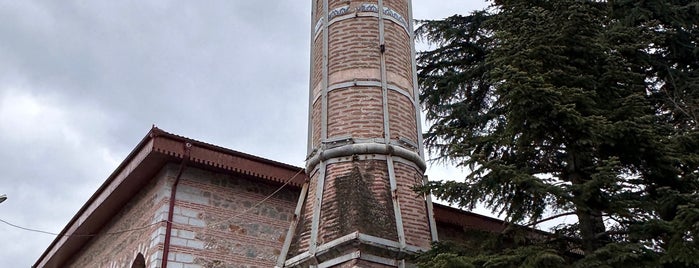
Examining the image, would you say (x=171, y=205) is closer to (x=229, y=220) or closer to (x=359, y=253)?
(x=229, y=220)

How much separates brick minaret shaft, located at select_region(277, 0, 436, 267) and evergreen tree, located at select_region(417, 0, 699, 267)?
2.87 ft

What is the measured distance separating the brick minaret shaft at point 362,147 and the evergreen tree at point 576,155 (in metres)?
0.88

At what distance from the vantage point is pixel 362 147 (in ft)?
26.9

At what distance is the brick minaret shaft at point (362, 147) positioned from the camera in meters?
7.49

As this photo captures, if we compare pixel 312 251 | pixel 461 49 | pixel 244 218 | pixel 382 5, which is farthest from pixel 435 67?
pixel 312 251

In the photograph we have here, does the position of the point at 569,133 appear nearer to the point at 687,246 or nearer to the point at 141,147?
the point at 687,246

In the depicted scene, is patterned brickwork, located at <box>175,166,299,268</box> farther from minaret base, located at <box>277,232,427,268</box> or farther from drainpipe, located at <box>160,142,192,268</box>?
minaret base, located at <box>277,232,427,268</box>

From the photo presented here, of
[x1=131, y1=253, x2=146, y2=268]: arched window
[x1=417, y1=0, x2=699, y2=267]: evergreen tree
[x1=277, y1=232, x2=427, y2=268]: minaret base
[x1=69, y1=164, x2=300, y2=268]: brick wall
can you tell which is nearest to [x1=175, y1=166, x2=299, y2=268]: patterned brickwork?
[x1=69, y1=164, x2=300, y2=268]: brick wall

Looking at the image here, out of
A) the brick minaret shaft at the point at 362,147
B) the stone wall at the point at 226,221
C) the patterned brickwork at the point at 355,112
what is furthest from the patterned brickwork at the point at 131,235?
the patterned brickwork at the point at 355,112

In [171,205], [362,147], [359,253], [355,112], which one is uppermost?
[355,112]

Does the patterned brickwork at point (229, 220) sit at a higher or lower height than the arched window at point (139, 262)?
higher

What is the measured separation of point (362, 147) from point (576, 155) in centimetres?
252

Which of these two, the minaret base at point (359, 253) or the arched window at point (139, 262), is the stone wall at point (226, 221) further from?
the minaret base at point (359, 253)

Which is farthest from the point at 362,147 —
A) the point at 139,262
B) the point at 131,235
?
the point at 131,235
